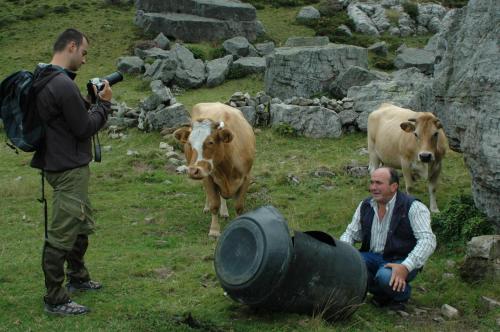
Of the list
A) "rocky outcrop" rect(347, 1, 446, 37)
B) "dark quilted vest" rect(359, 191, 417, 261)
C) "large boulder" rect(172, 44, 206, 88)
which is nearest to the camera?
"dark quilted vest" rect(359, 191, 417, 261)

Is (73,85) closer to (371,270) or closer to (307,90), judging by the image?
(371,270)

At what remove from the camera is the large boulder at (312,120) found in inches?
699

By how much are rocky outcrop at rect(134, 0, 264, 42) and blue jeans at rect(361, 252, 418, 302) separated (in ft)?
89.9

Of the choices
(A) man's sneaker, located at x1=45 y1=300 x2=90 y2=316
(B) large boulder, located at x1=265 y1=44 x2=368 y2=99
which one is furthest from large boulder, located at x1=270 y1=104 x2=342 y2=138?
(A) man's sneaker, located at x1=45 y1=300 x2=90 y2=316

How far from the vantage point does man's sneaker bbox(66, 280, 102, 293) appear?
753cm

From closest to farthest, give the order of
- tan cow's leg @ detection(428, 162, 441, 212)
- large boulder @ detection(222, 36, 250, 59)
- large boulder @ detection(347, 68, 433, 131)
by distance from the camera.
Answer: tan cow's leg @ detection(428, 162, 441, 212)
large boulder @ detection(347, 68, 433, 131)
large boulder @ detection(222, 36, 250, 59)

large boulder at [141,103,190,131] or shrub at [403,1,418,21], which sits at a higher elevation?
shrub at [403,1,418,21]

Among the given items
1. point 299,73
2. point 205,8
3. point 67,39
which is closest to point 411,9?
point 205,8

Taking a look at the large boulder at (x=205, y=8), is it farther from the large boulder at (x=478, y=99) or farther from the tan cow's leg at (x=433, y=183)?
the large boulder at (x=478, y=99)

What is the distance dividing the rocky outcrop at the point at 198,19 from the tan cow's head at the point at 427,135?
75.1 feet

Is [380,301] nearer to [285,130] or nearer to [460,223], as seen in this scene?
[460,223]

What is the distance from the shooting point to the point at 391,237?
6.96 m

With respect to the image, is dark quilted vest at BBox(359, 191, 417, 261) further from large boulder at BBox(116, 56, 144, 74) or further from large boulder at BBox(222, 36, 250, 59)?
large boulder at BBox(222, 36, 250, 59)

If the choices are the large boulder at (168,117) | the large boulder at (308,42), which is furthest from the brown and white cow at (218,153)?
the large boulder at (308,42)
